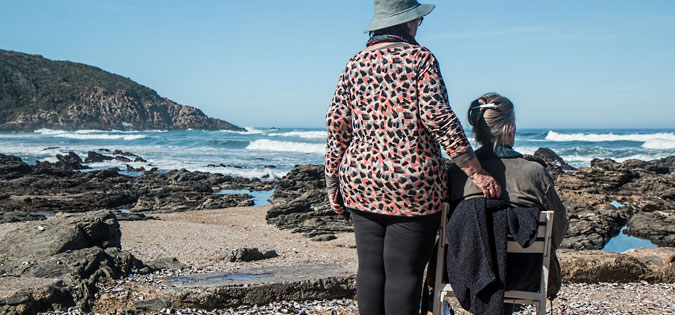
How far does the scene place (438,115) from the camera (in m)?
2.33

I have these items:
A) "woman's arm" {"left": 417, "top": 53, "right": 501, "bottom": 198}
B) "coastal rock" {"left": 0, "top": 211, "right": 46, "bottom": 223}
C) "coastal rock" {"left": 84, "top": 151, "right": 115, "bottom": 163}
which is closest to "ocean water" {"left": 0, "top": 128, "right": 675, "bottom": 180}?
"coastal rock" {"left": 84, "top": 151, "right": 115, "bottom": 163}

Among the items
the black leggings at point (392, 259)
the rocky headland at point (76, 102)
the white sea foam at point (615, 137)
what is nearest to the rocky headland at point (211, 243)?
the black leggings at point (392, 259)

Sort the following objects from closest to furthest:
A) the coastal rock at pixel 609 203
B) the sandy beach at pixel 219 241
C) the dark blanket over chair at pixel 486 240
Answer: the dark blanket over chair at pixel 486 240 → the sandy beach at pixel 219 241 → the coastal rock at pixel 609 203

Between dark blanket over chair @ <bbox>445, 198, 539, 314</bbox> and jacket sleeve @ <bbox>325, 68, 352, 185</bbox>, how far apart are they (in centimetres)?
63

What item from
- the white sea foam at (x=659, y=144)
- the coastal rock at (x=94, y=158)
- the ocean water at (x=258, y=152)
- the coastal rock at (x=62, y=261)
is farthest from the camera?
the white sea foam at (x=659, y=144)

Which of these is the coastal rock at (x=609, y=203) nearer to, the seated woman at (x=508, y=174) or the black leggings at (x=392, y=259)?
the seated woman at (x=508, y=174)

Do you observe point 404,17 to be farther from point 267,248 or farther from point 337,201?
point 267,248

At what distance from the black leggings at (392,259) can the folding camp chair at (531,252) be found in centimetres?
7

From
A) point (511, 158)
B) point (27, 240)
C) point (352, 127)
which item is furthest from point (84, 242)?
point (511, 158)

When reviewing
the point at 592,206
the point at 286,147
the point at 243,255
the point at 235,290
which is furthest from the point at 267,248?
the point at 286,147

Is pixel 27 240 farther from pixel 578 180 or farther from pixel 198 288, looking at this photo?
pixel 578 180

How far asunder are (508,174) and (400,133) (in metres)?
0.55

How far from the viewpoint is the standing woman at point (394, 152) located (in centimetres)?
238

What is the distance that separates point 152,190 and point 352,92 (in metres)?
13.7
